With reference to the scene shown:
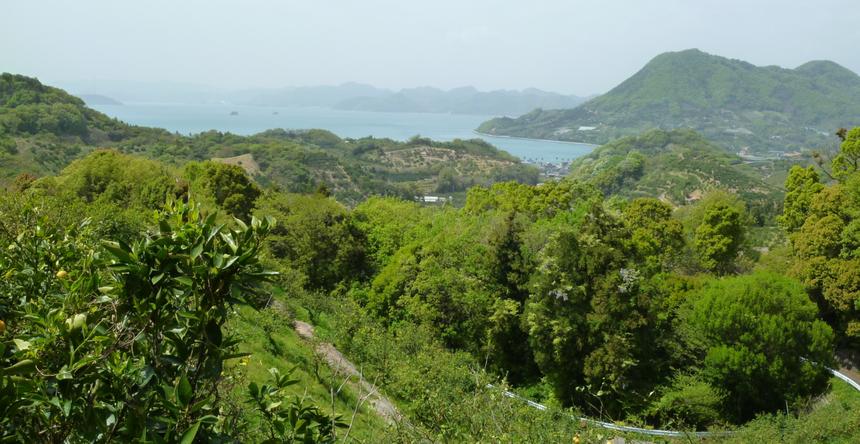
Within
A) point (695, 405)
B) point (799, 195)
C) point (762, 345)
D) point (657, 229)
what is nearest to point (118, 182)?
point (695, 405)

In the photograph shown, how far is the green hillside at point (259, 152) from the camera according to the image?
49812mm

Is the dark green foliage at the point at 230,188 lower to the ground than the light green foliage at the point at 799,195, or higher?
lower

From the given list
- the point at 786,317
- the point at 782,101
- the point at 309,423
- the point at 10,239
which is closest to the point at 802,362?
the point at 786,317

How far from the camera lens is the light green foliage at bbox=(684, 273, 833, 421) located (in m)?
12.3

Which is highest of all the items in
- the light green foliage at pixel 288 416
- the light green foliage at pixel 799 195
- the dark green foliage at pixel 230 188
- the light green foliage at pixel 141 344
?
the light green foliage at pixel 141 344

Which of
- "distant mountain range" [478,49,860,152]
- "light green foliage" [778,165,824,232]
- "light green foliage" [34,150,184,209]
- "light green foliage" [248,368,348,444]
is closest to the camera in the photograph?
"light green foliage" [248,368,348,444]

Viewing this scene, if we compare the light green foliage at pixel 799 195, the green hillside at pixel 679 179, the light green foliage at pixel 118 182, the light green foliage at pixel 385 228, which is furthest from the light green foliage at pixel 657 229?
the green hillside at pixel 679 179

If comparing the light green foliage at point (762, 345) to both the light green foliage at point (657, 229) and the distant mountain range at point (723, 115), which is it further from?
the distant mountain range at point (723, 115)

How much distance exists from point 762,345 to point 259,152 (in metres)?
69.6

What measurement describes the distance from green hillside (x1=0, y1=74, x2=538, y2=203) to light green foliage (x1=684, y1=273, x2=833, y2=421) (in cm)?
2264

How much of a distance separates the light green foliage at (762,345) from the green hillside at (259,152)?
2264cm

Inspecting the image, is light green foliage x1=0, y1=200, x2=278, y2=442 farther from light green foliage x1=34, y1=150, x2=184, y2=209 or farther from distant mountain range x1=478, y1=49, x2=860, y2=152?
distant mountain range x1=478, y1=49, x2=860, y2=152

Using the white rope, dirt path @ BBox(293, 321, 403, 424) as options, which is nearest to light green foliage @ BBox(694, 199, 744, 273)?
the white rope

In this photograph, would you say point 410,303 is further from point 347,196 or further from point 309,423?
point 347,196
